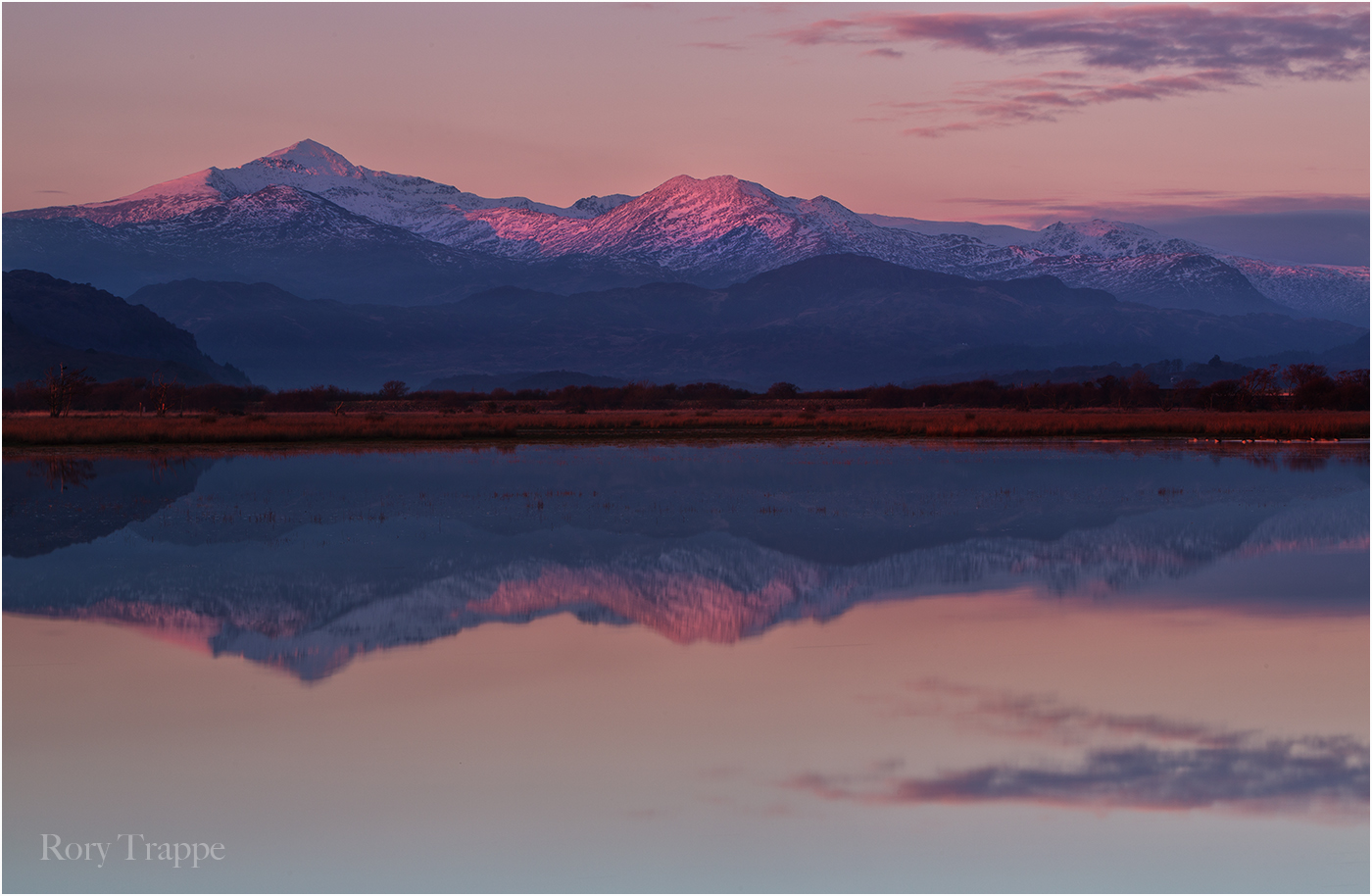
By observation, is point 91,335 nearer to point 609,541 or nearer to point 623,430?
point 623,430

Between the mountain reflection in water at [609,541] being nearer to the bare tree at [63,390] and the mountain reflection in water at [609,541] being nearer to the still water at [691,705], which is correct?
the still water at [691,705]

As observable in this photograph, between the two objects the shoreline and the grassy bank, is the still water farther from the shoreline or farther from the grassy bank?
the grassy bank

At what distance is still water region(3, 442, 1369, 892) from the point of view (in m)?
8.77

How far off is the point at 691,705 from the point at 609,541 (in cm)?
1088

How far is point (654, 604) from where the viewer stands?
653 inches

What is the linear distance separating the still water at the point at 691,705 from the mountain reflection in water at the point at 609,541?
0.13 m

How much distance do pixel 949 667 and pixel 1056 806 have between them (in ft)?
12.5

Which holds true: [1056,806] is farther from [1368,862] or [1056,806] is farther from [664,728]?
[664,728]

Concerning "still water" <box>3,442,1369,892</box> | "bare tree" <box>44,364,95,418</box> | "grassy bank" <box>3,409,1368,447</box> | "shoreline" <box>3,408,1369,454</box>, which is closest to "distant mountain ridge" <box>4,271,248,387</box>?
"bare tree" <box>44,364,95,418</box>

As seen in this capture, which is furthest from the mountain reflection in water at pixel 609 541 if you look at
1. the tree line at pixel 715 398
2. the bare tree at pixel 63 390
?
the tree line at pixel 715 398

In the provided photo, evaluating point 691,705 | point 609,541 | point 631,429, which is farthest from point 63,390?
point 691,705

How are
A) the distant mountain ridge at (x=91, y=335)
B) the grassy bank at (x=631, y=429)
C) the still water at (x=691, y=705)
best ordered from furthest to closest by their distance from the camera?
1. the distant mountain ridge at (x=91, y=335)
2. the grassy bank at (x=631, y=429)
3. the still water at (x=691, y=705)

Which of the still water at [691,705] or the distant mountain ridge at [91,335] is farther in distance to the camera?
the distant mountain ridge at [91,335]

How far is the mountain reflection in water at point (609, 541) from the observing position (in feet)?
53.6
